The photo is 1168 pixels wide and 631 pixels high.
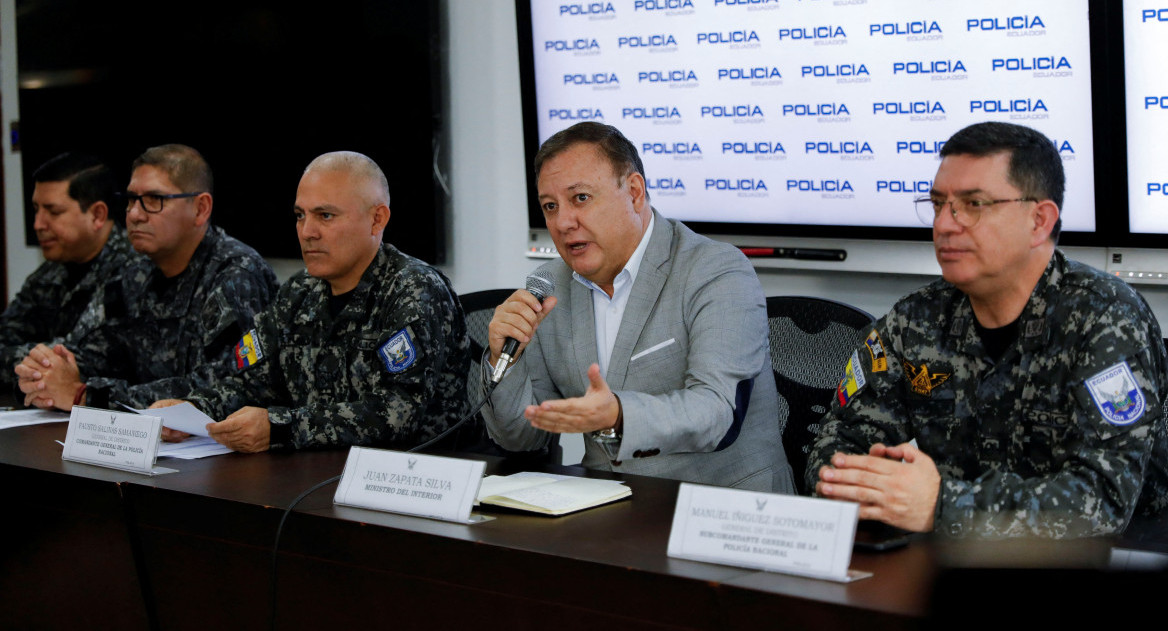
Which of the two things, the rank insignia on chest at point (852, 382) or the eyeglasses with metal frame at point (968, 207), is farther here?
the rank insignia on chest at point (852, 382)

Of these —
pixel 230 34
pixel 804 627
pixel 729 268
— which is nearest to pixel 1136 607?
pixel 804 627

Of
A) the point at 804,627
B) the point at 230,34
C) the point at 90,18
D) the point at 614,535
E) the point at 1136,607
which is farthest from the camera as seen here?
the point at 90,18

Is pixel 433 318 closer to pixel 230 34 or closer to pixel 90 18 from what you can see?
pixel 230 34

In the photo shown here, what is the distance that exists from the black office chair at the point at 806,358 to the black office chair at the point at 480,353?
528 millimetres

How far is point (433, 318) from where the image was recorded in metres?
2.50

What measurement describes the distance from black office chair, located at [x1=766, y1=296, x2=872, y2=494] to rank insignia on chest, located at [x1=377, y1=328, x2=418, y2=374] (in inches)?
29.7

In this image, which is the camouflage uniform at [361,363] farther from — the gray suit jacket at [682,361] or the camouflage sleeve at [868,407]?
the camouflage sleeve at [868,407]

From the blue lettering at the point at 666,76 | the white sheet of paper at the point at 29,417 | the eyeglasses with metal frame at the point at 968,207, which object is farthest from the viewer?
the blue lettering at the point at 666,76

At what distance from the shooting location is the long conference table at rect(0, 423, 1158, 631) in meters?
1.33

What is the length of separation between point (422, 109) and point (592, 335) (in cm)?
171

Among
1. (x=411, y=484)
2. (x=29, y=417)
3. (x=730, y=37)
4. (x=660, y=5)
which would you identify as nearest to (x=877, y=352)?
(x=411, y=484)

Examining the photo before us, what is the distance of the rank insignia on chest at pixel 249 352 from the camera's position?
8.84 feet

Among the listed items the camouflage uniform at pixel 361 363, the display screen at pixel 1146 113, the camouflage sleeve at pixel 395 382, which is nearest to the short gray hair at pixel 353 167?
the camouflage uniform at pixel 361 363

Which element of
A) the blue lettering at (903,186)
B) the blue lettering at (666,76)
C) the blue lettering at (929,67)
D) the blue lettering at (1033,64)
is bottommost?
the blue lettering at (903,186)
